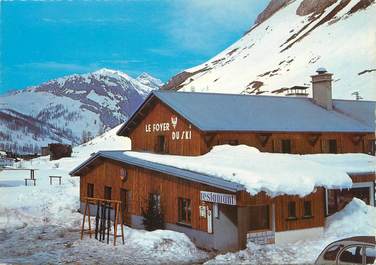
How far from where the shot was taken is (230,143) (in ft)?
81.9

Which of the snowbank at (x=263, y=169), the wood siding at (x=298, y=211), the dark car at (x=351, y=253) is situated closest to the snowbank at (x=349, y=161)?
the snowbank at (x=263, y=169)

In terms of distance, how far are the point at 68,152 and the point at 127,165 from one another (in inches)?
2156

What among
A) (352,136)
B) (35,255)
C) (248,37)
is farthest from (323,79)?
(248,37)

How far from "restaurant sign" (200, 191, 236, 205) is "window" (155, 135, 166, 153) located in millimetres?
7888

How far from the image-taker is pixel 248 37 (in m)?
178

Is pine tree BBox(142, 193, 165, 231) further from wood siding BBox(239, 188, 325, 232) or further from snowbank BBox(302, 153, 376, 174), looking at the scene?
snowbank BBox(302, 153, 376, 174)

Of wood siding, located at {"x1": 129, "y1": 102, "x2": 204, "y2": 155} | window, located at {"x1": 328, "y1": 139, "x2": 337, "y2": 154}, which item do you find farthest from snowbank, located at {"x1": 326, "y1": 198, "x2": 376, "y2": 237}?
wood siding, located at {"x1": 129, "y1": 102, "x2": 204, "y2": 155}

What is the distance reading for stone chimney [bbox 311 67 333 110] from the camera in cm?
3197

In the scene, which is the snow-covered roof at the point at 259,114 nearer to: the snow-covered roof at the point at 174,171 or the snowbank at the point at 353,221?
the snow-covered roof at the point at 174,171

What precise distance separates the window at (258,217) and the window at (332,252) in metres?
9.38

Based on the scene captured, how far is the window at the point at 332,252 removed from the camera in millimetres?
11295

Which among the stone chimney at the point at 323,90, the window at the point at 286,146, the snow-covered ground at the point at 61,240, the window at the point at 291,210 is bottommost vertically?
the snow-covered ground at the point at 61,240

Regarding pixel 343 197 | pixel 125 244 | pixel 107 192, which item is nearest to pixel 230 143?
pixel 343 197

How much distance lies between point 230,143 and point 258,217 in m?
4.88
